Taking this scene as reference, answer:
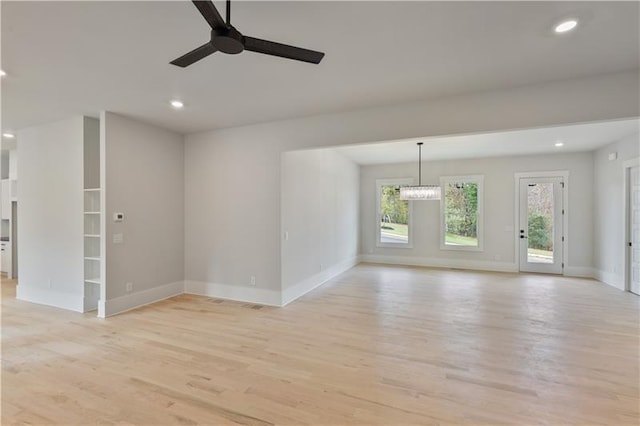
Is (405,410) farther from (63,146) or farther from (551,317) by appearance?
(63,146)

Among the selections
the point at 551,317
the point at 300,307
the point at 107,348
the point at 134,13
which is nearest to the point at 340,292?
the point at 300,307

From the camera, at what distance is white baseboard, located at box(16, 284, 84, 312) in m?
→ 4.45

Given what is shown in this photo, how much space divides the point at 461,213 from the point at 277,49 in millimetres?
7389

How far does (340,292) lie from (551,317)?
3.15 meters

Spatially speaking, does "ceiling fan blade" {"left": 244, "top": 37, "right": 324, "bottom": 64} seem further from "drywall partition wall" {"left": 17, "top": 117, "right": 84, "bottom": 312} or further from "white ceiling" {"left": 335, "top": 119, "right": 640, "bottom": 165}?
"drywall partition wall" {"left": 17, "top": 117, "right": 84, "bottom": 312}

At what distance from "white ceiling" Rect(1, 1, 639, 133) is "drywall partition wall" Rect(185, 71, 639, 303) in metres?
0.19

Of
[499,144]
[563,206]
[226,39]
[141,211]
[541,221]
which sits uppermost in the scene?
[499,144]

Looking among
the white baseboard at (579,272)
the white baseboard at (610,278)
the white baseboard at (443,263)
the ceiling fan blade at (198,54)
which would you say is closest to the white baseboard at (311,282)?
the white baseboard at (443,263)

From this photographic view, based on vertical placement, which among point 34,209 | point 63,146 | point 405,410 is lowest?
point 405,410

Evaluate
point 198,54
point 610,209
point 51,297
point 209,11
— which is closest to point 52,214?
point 51,297

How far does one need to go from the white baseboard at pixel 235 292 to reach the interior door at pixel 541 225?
6350 mm

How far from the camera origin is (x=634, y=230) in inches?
210

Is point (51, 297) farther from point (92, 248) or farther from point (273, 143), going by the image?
point (273, 143)

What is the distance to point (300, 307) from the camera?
4.62 meters
